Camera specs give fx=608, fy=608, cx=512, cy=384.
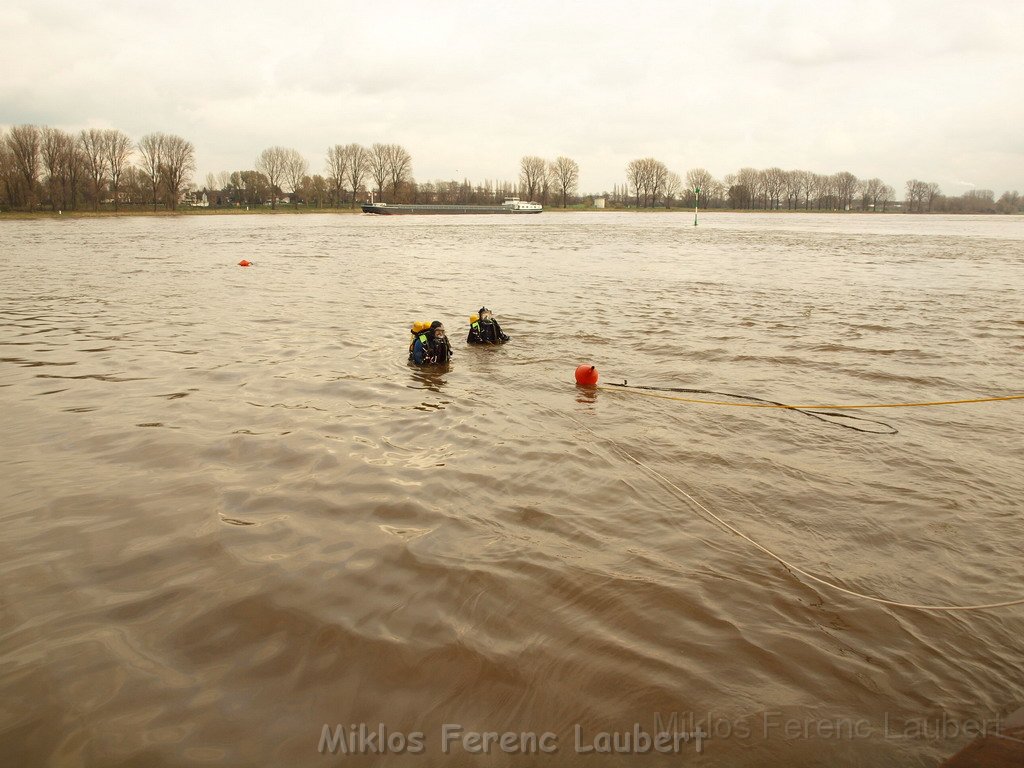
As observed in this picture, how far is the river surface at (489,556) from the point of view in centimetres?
322

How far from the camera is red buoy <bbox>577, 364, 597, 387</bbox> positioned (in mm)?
9211

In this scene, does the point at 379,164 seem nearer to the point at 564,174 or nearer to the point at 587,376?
the point at 564,174

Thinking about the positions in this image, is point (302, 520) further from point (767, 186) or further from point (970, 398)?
point (767, 186)

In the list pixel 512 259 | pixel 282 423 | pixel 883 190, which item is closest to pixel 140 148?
pixel 512 259

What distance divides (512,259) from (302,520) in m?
27.7

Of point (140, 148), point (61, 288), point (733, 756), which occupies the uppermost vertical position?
point (140, 148)

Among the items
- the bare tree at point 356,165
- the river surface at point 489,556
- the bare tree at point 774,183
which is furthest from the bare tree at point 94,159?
the bare tree at point 774,183

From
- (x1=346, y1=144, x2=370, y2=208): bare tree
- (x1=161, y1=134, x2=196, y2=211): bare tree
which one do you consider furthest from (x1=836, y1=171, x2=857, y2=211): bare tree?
(x1=161, y1=134, x2=196, y2=211): bare tree

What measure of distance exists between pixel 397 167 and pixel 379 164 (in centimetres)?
389

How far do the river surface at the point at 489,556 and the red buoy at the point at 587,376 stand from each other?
53cm

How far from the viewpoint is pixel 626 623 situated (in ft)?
13.1

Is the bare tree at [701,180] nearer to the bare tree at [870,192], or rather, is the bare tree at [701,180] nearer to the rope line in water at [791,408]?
the bare tree at [870,192]

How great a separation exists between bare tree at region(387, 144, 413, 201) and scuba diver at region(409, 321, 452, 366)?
435 feet

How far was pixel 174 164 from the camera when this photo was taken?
98.6m
